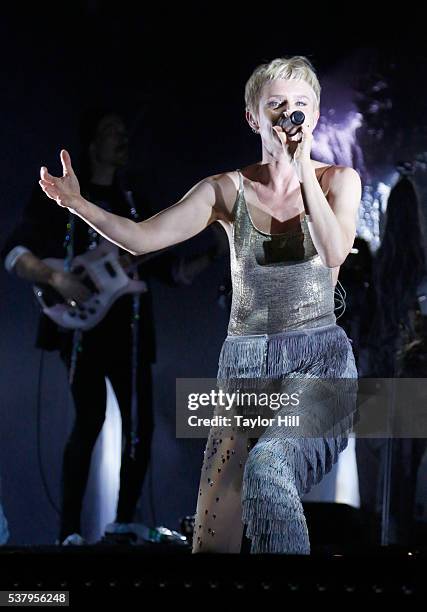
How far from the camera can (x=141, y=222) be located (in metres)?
2.46

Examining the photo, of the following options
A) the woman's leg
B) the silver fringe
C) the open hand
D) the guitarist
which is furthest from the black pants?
the open hand

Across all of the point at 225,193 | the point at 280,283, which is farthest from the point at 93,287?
the point at 280,283

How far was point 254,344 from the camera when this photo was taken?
2.45 meters

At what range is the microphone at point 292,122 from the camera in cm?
224

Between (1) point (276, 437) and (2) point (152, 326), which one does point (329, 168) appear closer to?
(1) point (276, 437)

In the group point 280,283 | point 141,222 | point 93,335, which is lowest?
point 280,283

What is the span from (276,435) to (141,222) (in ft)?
2.04

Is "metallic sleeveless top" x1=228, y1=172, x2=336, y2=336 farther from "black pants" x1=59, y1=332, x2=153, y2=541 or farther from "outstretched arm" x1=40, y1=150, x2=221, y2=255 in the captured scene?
"black pants" x1=59, y1=332, x2=153, y2=541

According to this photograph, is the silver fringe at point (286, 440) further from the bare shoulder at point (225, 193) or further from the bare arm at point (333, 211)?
the bare shoulder at point (225, 193)

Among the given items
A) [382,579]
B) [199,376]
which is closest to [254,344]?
[382,579]

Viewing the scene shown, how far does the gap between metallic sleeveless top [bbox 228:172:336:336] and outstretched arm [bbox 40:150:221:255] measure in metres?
0.12

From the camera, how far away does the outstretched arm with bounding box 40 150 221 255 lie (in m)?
2.29

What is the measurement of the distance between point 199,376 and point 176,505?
54cm

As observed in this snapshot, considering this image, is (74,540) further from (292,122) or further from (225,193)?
(292,122)
